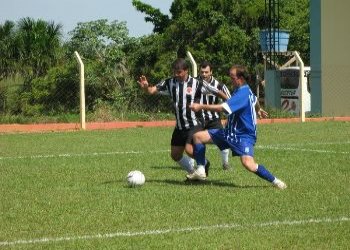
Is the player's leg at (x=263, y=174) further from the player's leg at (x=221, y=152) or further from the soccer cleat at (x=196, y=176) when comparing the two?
the player's leg at (x=221, y=152)

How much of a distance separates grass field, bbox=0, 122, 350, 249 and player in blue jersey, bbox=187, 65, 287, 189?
251mm

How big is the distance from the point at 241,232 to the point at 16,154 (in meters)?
8.98

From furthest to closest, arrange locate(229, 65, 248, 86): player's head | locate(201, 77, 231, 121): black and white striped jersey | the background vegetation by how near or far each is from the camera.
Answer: the background vegetation → locate(201, 77, 231, 121): black and white striped jersey → locate(229, 65, 248, 86): player's head

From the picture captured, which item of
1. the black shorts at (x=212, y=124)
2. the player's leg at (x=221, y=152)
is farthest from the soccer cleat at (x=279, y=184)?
the black shorts at (x=212, y=124)

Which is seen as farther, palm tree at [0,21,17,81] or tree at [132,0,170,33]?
tree at [132,0,170,33]

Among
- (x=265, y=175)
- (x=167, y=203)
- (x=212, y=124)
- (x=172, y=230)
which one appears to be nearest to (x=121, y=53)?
(x=212, y=124)

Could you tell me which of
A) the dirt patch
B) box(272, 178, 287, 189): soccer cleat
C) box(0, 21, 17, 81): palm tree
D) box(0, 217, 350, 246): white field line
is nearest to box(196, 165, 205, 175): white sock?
box(272, 178, 287, 189): soccer cleat

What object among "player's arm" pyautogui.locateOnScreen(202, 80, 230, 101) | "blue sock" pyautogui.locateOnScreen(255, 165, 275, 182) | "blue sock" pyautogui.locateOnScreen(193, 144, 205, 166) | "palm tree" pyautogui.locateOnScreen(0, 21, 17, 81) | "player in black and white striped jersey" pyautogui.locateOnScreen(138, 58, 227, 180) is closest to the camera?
"blue sock" pyautogui.locateOnScreen(255, 165, 275, 182)

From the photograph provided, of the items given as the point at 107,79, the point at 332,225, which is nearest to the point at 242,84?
the point at 332,225

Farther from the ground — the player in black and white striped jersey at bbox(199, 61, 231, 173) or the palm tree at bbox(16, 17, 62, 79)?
the palm tree at bbox(16, 17, 62, 79)

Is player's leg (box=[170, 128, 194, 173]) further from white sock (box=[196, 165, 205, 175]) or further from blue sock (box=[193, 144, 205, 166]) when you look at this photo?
white sock (box=[196, 165, 205, 175])

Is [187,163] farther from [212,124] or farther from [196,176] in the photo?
[212,124]

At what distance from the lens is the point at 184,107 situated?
11508 millimetres

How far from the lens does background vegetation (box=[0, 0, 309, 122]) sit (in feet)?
82.0
